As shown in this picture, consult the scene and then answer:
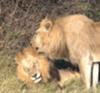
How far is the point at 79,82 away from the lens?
31.3ft

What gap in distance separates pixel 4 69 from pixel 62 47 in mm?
1305

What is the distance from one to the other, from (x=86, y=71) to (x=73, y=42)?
0.50 m

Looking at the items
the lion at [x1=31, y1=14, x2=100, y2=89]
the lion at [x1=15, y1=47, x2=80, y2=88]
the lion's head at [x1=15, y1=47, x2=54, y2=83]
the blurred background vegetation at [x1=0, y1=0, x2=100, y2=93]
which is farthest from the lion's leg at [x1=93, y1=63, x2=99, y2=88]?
the blurred background vegetation at [x1=0, y1=0, x2=100, y2=93]

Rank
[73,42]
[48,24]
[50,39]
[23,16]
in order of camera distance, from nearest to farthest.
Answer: [73,42]
[48,24]
[50,39]
[23,16]

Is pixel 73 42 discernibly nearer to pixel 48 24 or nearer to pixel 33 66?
pixel 48 24

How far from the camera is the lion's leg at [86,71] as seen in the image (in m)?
9.18

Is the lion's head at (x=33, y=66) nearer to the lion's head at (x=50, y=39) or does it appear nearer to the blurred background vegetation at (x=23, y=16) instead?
the lion's head at (x=50, y=39)

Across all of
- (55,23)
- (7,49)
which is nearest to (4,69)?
(7,49)

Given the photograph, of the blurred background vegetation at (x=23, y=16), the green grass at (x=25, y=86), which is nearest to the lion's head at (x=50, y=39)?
the green grass at (x=25, y=86)

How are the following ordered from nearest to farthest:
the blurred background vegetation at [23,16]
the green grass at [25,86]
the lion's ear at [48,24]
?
the green grass at [25,86]
the lion's ear at [48,24]
the blurred background vegetation at [23,16]

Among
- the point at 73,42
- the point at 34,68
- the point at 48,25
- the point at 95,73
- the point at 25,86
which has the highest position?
the point at 48,25

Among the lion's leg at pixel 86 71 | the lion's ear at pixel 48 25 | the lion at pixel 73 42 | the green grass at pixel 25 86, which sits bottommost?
the green grass at pixel 25 86

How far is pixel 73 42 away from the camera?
30.1 feet

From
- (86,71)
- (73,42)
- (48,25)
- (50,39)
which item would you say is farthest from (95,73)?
(48,25)
